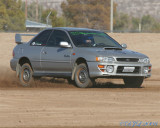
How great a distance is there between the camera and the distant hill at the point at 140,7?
15889cm

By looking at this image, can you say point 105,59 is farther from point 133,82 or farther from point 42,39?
point 42,39

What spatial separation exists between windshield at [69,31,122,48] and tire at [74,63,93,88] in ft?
2.18

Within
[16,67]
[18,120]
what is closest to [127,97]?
[18,120]

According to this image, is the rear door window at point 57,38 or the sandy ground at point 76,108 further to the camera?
the rear door window at point 57,38

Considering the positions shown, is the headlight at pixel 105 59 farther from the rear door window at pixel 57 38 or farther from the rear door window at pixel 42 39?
the rear door window at pixel 42 39

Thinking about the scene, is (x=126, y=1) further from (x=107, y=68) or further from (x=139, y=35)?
(x=107, y=68)

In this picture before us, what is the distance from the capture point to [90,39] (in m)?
14.4

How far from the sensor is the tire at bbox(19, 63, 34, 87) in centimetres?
1513

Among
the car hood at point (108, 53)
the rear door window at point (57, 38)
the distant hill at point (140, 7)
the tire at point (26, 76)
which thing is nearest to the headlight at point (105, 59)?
the car hood at point (108, 53)

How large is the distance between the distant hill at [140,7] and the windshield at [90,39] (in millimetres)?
140224

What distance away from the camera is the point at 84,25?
7581cm

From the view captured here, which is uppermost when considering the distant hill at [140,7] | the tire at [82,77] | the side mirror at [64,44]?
the side mirror at [64,44]

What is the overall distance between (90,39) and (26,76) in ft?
7.10

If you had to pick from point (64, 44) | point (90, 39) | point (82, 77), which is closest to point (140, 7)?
point (90, 39)
